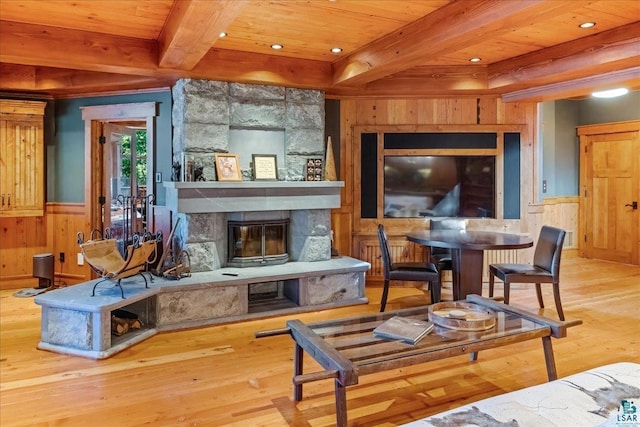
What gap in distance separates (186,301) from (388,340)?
2.29 meters

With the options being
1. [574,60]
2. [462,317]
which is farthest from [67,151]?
[574,60]

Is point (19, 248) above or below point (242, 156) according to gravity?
below

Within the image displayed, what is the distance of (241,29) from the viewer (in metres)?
3.89

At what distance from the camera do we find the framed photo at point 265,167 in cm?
492

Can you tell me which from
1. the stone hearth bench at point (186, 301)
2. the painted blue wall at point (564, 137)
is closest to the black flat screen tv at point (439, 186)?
the stone hearth bench at point (186, 301)

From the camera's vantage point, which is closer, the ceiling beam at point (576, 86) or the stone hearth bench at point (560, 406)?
the stone hearth bench at point (560, 406)

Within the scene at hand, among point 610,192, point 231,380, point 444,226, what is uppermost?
point 610,192

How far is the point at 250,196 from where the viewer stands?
4.69 m

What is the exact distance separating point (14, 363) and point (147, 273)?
4.44ft

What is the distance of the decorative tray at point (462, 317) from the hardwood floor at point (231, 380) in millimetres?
494

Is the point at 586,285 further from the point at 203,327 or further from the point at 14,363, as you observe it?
the point at 14,363

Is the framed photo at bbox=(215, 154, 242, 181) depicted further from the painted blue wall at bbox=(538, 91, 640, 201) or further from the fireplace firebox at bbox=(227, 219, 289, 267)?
the painted blue wall at bbox=(538, 91, 640, 201)

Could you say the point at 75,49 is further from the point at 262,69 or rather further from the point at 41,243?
the point at 41,243

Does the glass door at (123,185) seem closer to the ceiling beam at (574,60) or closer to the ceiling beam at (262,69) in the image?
the ceiling beam at (262,69)
